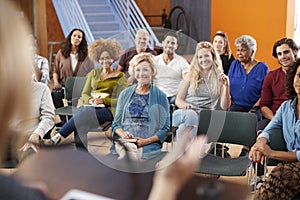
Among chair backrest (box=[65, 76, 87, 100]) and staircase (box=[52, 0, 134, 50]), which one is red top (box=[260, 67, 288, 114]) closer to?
chair backrest (box=[65, 76, 87, 100])

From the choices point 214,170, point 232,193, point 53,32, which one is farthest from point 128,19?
point 232,193

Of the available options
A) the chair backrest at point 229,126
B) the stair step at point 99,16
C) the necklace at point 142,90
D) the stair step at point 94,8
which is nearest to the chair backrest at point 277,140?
the chair backrest at point 229,126

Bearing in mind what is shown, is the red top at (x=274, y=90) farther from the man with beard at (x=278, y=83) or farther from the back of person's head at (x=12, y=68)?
the back of person's head at (x=12, y=68)

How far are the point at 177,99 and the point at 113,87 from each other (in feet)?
1.95

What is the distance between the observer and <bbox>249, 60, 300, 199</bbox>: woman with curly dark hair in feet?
8.42

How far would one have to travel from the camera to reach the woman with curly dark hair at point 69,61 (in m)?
4.86

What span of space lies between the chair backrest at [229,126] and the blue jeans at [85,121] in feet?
2.82

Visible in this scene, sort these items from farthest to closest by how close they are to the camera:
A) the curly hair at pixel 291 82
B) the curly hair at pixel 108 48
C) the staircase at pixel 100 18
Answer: the staircase at pixel 100 18, the curly hair at pixel 108 48, the curly hair at pixel 291 82

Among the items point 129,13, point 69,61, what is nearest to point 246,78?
point 69,61

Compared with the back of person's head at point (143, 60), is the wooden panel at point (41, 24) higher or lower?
higher

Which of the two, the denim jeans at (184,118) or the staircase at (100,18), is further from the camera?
the staircase at (100,18)

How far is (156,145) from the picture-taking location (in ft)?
9.91

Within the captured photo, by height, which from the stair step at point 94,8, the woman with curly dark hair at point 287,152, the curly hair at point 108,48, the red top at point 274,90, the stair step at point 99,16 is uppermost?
A: the stair step at point 94,8

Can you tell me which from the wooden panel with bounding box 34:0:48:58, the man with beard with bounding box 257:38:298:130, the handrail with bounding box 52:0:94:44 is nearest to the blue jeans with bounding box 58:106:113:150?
the man with beard with bounding box 257:38:298:130
